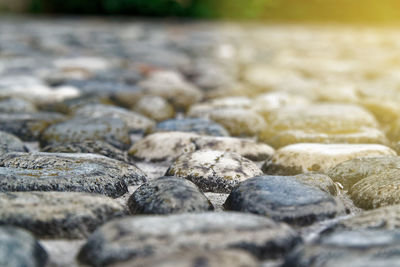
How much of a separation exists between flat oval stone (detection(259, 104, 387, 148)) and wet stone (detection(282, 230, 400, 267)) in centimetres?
101

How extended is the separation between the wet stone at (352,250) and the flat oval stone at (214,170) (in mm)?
514

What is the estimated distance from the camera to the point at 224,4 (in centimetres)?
1112

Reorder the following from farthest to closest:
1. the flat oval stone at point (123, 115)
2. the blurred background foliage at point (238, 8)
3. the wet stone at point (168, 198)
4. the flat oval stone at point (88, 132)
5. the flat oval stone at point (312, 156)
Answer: the blurred background foliage at point (238, 8) → the flat oval stone at point (123, 115) → the flat oval stone at point (88, 132) → the flat oval stone at point (312, 156) → the wet stone at point (168, 198)

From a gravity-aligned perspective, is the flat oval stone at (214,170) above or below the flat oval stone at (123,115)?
above

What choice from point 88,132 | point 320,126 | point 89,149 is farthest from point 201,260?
point 320,126

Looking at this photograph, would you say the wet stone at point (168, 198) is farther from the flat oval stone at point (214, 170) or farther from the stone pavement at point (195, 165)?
the flat oval stone at point (214, 170)

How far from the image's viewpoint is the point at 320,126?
221cm

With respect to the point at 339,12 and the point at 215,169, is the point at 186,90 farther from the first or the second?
the point at 339,12

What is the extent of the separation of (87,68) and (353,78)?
2.07 meters

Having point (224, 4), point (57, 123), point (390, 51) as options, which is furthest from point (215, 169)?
point (224, 4)

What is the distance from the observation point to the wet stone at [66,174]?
1319mm

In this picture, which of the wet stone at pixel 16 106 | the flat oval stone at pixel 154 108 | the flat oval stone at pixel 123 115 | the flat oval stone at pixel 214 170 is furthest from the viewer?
the flat oval stone at pixel 154 108

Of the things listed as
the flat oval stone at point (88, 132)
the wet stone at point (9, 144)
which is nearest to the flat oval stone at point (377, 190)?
the flat oval stone at point (88, 132)

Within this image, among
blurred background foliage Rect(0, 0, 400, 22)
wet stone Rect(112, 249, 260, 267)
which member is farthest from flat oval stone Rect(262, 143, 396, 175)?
blurred background foliage Rect(0, 0, 400, 22)
